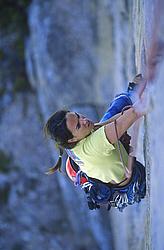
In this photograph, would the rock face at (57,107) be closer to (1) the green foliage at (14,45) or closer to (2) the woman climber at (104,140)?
(1) the green foliage at (14,45)

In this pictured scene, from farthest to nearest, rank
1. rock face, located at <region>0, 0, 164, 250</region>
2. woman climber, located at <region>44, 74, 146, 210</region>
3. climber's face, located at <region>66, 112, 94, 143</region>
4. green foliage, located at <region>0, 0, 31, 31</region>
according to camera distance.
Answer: green foliage, located at <region>0, 0, 31, 31</region>, rock face, located at <region>0, 0, 164, 250</region>, climber's face, located at <region>66, 112, 94, 143</region>, woman climber, located at <region>44, 74, 146, 210</region>

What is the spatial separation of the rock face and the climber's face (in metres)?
2.67

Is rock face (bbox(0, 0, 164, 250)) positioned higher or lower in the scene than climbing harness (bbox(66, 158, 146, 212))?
higher

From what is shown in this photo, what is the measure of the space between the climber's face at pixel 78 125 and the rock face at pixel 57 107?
2.67 meters

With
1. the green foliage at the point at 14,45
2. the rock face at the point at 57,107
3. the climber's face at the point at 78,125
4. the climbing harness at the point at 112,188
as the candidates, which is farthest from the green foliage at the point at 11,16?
the climber's face at the point at 78,125

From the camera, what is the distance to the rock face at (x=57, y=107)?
19.1ft

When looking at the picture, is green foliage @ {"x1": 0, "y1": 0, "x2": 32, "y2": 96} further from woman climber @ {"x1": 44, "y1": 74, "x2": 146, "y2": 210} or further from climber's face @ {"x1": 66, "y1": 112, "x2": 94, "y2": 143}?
climber's face @ {"x1": 66, "y1": 112, "x2": 94, "y2": 143}

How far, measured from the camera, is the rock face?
5836 mm

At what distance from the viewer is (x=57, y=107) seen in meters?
6.71

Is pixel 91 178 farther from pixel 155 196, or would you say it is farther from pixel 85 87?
pixel 85 87

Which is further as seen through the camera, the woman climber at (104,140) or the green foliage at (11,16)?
the green foliage at (11,16)

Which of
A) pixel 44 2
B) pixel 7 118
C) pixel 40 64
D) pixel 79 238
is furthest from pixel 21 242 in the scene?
pixel 44 2

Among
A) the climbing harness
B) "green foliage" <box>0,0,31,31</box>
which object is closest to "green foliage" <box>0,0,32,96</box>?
"green foliage" <box>0,0,31,31</box>

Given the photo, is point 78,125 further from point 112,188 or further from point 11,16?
point 11,16
